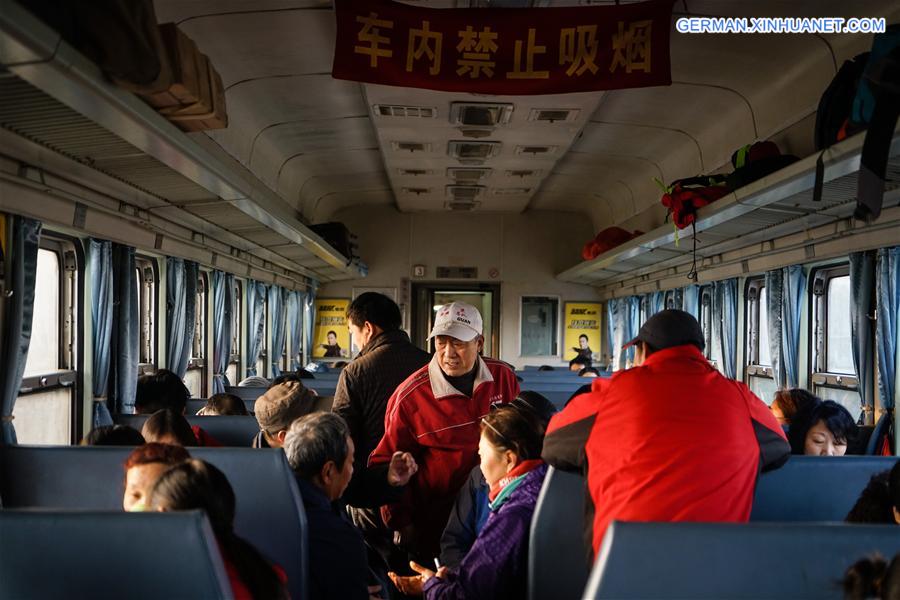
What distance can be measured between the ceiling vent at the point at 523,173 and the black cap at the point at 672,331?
8595 millimetres

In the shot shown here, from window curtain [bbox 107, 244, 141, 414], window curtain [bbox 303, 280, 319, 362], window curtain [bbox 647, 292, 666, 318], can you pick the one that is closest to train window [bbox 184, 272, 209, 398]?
window curtain [bbox 107, 244, 141, 414]

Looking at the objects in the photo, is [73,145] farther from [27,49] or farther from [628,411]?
[628,411]

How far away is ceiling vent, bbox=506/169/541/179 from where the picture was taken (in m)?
10.9

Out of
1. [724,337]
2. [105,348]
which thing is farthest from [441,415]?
[724,337]

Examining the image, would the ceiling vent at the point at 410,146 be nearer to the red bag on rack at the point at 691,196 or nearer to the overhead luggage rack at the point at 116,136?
the overhead luggage rack at the point at 116,136

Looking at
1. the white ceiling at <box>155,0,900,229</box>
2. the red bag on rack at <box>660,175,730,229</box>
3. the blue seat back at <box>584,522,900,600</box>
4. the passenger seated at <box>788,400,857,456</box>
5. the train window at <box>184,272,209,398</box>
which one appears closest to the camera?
the blue seat back at <box>584,522,900,600</box>

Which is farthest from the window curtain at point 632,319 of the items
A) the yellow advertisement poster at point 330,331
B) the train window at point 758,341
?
the yellow advertisement poster at point 330,331

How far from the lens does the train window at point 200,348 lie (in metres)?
8.85

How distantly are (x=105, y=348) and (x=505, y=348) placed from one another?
10478mm

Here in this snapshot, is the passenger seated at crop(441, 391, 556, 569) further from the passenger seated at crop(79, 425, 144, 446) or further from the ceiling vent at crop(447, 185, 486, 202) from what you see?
the ceiling vent at crop(447, 185, 486, 202)

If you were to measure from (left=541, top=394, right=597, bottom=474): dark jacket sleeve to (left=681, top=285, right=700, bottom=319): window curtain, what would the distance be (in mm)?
8356

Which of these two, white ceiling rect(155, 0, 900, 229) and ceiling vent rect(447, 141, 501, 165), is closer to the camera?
white ceiling rect(155, 0, 900, 229)

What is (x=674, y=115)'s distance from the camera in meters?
7.69

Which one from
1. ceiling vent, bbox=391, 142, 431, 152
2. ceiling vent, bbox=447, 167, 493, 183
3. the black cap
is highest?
ceiling vent, bbox=447, 167, 493, 183
